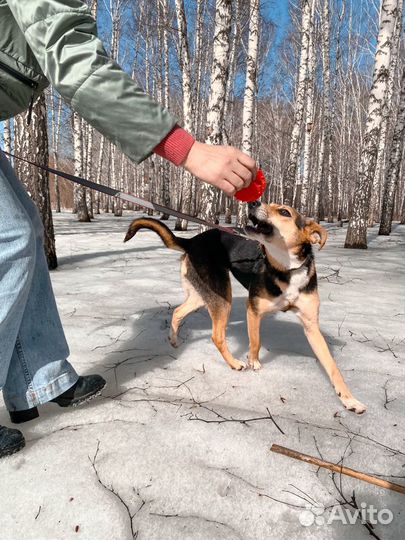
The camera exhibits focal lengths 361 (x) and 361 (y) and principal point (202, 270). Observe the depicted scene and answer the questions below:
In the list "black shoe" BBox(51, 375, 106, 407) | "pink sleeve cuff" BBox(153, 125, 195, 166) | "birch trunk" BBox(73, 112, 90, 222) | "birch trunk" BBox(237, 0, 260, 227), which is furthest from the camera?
"birch trunk" BBox(73, 112, 90, 222)

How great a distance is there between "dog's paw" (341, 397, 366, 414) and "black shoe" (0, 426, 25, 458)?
160cm

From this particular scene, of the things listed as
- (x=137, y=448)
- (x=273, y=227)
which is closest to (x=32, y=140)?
(x=273, y=227)

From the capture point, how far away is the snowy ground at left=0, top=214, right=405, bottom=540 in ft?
4.01

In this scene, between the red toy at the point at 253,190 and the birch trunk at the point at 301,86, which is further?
the birch trunk at the point at 301,86

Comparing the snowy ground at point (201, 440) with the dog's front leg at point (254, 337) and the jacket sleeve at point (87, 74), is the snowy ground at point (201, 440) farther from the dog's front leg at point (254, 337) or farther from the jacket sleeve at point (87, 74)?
the jacket sleeve at point (87, 74)

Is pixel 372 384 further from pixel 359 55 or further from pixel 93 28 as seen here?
pixel 359 55

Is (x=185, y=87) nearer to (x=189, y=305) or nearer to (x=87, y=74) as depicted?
(x=189, y=305)

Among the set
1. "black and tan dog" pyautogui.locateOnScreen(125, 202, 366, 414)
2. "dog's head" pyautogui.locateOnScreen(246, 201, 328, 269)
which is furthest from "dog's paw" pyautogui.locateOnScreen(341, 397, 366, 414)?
"dog's head" pyautogui.locateOnScreen(246, 201, 328, 269)

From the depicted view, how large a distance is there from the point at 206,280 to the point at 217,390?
3.16ft

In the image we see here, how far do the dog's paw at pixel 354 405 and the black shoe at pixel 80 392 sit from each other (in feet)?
4.37

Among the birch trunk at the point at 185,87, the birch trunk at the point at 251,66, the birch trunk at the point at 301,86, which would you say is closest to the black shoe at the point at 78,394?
the birch trunk at the point at 185,87

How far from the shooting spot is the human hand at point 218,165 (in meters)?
1.20

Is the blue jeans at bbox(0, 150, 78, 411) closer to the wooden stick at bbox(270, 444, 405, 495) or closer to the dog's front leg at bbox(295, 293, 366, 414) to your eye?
the wooden stick at bbox(270, 444, 405, 495)

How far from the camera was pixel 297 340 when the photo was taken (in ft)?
9.89
